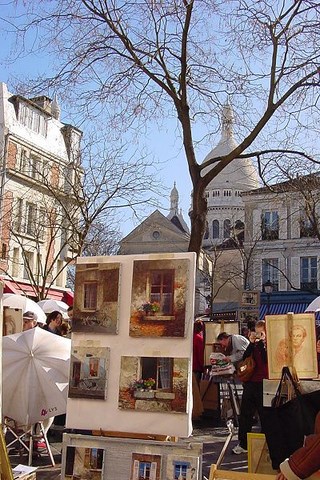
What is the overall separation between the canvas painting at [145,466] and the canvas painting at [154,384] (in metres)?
0.34

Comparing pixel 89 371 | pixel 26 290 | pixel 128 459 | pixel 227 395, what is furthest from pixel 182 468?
pixel 26 290

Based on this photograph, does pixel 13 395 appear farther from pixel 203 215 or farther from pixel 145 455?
pixel 203 215

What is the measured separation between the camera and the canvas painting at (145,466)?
4414mm

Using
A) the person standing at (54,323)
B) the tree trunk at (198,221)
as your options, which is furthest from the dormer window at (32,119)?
the person standing at (54,323)

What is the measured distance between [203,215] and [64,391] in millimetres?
4574

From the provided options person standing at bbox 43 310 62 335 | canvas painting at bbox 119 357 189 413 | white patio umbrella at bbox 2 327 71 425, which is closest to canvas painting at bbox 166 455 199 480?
canvas painting at bbox 119 357 189 413

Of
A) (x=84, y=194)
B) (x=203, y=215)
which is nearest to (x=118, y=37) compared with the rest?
(x=203, y=215)

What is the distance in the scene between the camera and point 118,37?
1055 centimetres

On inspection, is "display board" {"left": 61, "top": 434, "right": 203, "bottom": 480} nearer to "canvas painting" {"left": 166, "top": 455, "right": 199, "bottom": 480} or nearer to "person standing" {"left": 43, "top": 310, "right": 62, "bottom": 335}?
"canvas painting" {"left": 166, "top": 455, "right": 199, "bottom": 480}

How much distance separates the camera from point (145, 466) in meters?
4.44

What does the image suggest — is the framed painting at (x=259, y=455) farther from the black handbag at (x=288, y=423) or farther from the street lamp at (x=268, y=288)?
the street lamp at (x=268, y=288)

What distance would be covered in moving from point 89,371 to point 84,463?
665 mm

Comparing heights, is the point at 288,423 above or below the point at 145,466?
above

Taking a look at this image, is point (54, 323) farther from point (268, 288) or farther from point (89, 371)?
point (268, 288)
